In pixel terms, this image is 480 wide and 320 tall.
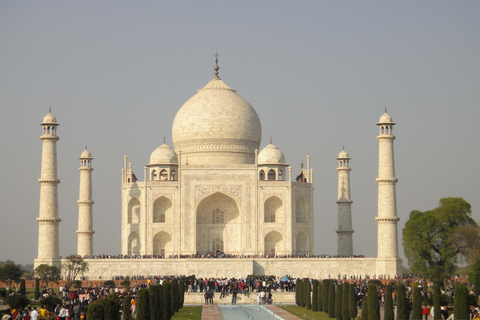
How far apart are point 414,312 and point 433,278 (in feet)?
48.2

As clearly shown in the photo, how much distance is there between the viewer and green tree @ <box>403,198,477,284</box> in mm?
36469

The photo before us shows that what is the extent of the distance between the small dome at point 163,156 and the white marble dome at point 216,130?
62cm

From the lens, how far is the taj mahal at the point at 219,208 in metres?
38.8

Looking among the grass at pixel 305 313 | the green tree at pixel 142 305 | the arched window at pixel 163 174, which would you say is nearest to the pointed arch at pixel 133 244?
the arched window at pixel 163 174

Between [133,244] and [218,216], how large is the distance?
434cm

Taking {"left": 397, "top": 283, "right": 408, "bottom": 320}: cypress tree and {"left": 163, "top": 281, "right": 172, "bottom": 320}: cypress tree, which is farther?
{"left": 163, "top": 281, "right": 172, "bottom": 320}: cypress tree

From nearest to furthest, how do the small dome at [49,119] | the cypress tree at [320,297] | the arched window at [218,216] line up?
1. the cypress tree at [320,297]
2. the small dome at [49,119]
3. the arched window at [218,216]

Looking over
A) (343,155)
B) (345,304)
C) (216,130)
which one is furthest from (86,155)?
(345,304)

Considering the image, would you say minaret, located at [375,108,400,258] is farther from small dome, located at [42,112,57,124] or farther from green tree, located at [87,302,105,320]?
green tree, located at [87,302,105,320]

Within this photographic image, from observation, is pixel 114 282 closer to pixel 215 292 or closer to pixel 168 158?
pixel 215 292

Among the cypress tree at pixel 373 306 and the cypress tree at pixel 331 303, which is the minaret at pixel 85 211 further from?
the cypress tree at pixel 373 306

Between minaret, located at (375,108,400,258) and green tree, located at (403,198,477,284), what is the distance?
1.40 meters

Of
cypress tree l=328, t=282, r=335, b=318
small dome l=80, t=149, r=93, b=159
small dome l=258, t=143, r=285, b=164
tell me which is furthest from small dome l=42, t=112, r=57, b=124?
cypress tree l=328, t=282, r=335, b=318

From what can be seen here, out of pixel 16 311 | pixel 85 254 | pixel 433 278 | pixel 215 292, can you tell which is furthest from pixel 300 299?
pixel 85 254
